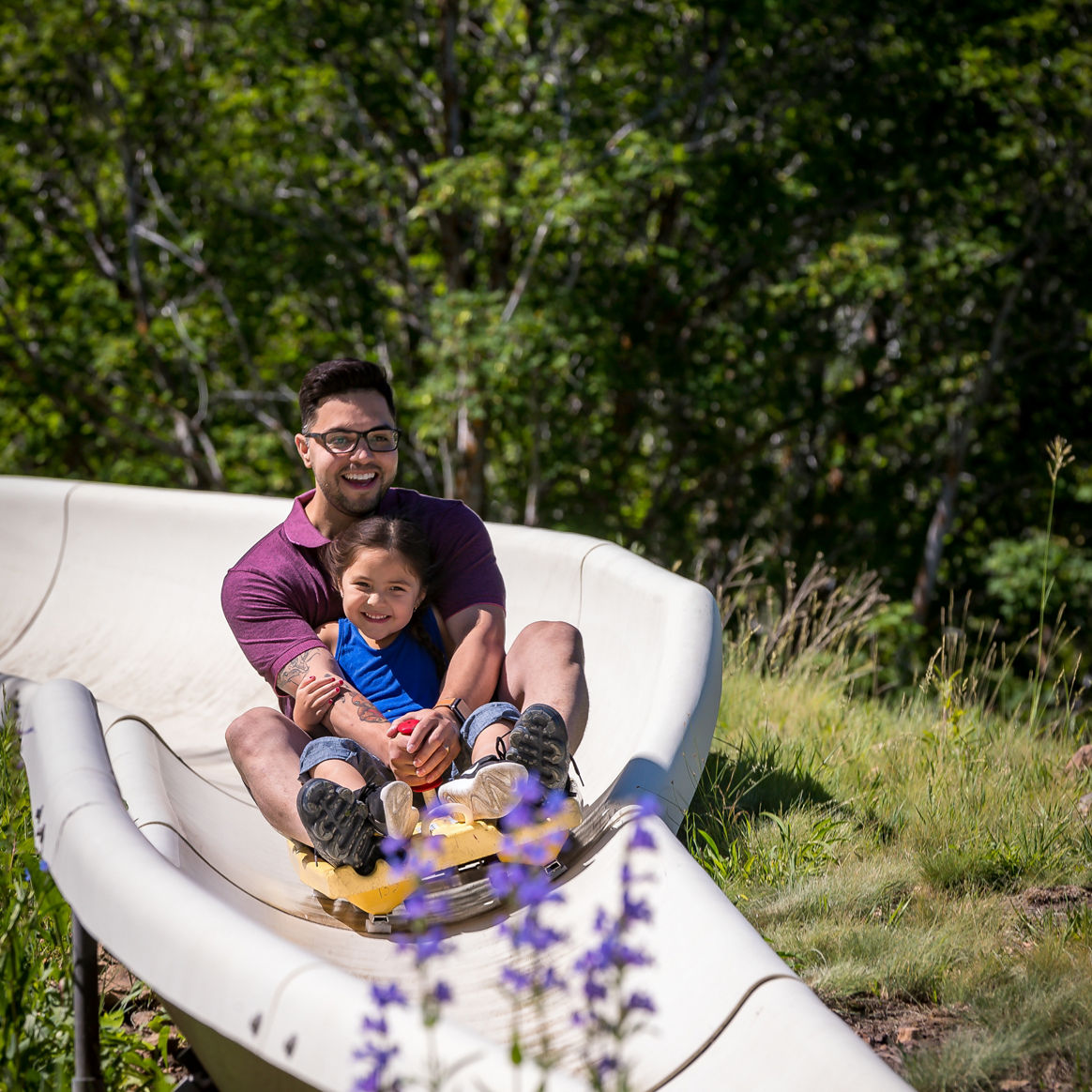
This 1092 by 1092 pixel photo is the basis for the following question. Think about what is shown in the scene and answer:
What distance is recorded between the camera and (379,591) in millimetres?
2607

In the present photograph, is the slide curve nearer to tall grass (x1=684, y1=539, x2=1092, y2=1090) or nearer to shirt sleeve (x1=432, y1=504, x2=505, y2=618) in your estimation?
tall grass (x1=684, y1=539, x2=1092, y2=1090)

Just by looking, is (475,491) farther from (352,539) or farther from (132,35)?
(352,539)

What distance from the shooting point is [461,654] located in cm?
264

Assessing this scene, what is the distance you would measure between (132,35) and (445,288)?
3.33 meters

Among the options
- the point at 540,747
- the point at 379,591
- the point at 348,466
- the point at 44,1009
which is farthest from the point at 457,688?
the point at 44,1009

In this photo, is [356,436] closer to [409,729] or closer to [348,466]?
[348,466]

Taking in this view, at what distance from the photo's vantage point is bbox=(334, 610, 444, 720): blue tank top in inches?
104

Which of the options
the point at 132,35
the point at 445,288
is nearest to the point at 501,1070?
the point at 445,288

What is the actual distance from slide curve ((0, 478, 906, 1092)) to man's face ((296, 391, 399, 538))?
0.73m

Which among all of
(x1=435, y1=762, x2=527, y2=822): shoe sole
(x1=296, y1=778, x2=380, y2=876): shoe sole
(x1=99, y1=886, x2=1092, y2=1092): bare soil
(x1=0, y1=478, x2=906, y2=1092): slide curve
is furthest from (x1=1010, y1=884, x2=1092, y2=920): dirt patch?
(x1=296, y1=778, x2=380, y2=876): shoe sole

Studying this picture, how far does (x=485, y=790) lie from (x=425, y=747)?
222 mm

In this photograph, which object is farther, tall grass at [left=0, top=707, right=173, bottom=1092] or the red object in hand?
the red object in hand

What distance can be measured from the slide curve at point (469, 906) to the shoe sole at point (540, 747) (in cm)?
16

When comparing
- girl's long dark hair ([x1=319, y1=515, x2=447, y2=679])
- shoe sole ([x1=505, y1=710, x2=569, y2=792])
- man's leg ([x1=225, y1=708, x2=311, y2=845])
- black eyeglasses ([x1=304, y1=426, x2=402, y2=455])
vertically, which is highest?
black eyeglasses ([x1=304, y1=426, x2=402, y2=455])
